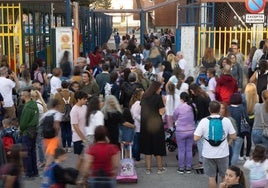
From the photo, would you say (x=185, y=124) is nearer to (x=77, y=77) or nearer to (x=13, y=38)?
(x=77, y=77)

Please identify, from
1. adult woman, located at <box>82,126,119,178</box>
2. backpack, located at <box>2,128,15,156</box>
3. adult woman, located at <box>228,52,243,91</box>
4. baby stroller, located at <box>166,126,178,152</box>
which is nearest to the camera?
adult woman, located at <box>82,126,119,178</box>

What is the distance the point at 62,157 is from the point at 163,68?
814 cm

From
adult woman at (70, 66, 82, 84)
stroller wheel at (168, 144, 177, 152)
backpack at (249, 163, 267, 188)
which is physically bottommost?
stroller wheel at (168, 144, 177, 152)

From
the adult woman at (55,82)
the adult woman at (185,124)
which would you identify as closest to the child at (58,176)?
the adult woman at (185,124)

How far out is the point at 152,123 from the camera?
395 inches

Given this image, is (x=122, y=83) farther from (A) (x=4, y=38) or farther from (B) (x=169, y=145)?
(A) (x=4, y=38)

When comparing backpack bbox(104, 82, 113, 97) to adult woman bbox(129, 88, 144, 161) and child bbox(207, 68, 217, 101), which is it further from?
child bbox(207, 68, 217, 101)

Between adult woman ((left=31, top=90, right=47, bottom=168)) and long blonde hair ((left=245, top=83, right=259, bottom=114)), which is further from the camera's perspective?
long blonde hair ((left=245, top=83, right=259, bottom=114))

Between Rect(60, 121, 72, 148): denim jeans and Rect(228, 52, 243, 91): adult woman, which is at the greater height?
Rect(228, 52, 243, 91): adult woman

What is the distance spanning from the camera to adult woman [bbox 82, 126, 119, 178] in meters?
7.27

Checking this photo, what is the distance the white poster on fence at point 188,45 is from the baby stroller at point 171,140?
564 centimetres

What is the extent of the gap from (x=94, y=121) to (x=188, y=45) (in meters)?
8.84

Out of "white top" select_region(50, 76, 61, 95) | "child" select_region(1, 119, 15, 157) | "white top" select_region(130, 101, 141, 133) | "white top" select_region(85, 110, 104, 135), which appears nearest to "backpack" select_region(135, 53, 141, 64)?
"white top" select_region(50, 76, 61, 95)

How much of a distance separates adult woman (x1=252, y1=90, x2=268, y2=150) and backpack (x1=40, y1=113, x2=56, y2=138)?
11.6ft
